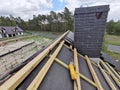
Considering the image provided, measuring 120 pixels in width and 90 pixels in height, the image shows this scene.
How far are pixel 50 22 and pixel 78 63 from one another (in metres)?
49.9

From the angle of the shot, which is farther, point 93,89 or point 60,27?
point 60,27

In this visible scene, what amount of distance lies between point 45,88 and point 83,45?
279 cm

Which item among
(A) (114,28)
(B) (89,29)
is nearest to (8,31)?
(B) (89,29)

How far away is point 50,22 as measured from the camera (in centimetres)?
5181

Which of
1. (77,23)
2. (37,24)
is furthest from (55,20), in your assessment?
(77,23)

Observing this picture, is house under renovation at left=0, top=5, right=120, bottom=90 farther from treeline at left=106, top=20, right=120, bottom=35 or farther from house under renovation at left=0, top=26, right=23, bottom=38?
treeline at left=106, top=20, right=120, bottom=35

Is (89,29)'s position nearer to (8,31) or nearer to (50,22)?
(8,31)

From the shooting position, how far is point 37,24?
194 ft

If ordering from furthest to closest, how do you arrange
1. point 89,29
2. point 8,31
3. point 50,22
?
point 50,22
point 8,31
point 89,29

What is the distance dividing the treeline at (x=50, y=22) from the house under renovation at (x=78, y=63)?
41.1 meters

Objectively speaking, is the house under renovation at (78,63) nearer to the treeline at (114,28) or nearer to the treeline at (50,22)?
the treeline at (50,22)

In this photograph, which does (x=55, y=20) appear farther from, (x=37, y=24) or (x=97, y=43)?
(x=97, y=43)

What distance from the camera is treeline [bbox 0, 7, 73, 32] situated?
45.2m

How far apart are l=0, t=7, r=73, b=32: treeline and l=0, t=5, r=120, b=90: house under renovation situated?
4113 centimetres
